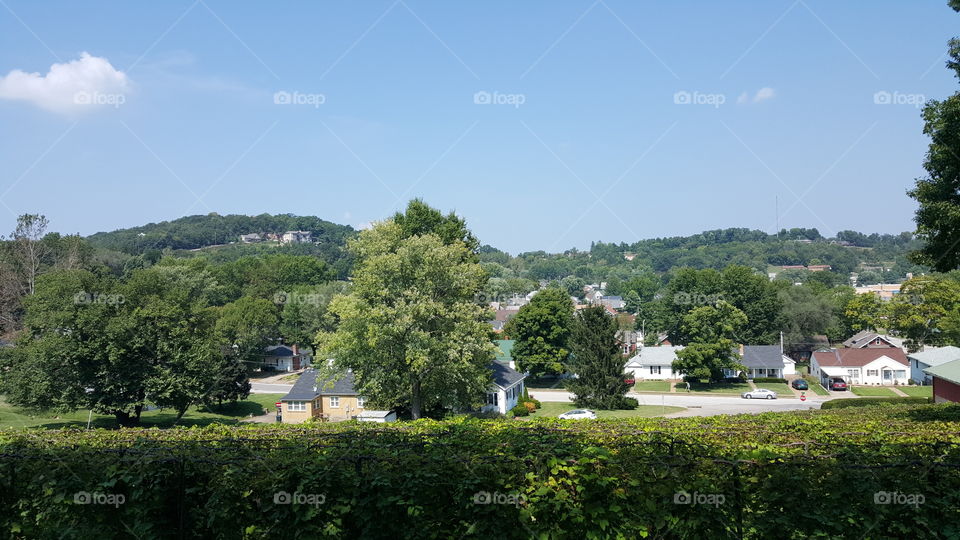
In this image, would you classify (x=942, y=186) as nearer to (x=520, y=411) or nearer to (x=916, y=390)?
(x=520, y=411)

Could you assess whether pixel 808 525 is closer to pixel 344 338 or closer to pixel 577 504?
pixel 577 504

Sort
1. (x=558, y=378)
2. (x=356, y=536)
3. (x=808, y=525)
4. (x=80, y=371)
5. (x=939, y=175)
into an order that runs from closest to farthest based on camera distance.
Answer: (x=808, y=525), (x=356, y=536), (x=939, y=175), (x=80, y=371), (x=558, y=378)

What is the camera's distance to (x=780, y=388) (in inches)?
2329

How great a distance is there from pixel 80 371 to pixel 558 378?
44185 mm

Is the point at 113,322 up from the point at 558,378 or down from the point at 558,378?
up

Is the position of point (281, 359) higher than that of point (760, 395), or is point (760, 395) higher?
point (281, 359)

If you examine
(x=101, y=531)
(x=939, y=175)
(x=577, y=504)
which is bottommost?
(x=101, y=531)

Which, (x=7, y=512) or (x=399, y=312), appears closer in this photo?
(x=7, y=512)

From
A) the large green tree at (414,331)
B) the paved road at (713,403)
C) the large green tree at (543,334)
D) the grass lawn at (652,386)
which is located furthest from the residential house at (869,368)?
the large green tree at (414,331)

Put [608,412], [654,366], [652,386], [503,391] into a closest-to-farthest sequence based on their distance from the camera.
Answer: [608,412] → [503,391] → [652,386] → [654,366]

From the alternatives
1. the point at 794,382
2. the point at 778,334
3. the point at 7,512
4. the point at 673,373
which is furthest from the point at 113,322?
the point at 778,334

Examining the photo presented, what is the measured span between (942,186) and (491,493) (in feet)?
52.7

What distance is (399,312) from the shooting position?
30125 millimetres

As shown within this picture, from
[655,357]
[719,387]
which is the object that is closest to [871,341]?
[719,387]
